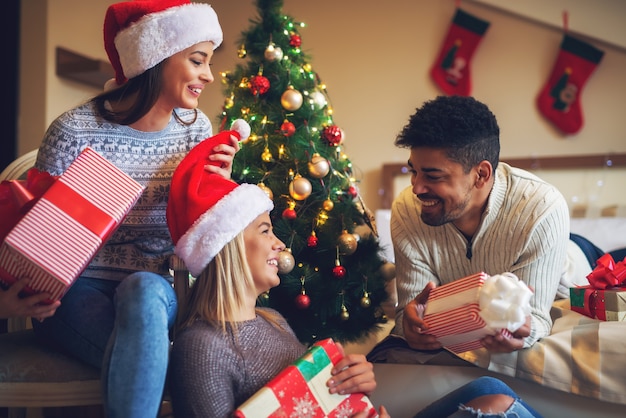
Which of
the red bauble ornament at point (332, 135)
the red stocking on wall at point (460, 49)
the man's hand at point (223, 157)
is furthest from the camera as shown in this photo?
the red stocking on wall at point (460, 49)

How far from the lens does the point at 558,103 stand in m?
3.95

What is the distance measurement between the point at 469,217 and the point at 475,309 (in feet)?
1.89

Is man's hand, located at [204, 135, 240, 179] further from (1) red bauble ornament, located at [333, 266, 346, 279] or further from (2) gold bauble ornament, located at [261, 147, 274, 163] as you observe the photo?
(1) red bauble ornament, located at [333, 266, 346, 279]

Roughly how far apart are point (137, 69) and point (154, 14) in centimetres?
14

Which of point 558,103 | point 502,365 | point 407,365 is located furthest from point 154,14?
point 558,103

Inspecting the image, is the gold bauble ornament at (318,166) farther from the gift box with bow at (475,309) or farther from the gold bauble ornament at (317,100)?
the gift box with bow at (475,309)

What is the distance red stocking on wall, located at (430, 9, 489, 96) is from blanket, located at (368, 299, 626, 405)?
2.46m

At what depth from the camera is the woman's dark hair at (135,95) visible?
1.70 m

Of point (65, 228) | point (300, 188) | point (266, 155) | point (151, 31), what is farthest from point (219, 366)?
point (266, 155)

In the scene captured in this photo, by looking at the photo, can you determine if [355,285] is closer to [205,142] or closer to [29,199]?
[205,142]

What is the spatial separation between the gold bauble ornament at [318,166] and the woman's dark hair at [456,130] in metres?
0.32

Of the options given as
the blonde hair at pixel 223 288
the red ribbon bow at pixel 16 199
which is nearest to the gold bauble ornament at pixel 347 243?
the blonde hair at pixel 223 288

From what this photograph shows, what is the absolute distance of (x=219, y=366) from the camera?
1.35 meters

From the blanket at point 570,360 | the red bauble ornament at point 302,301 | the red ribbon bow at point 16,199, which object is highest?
the red ribbon bow at point 16,199
